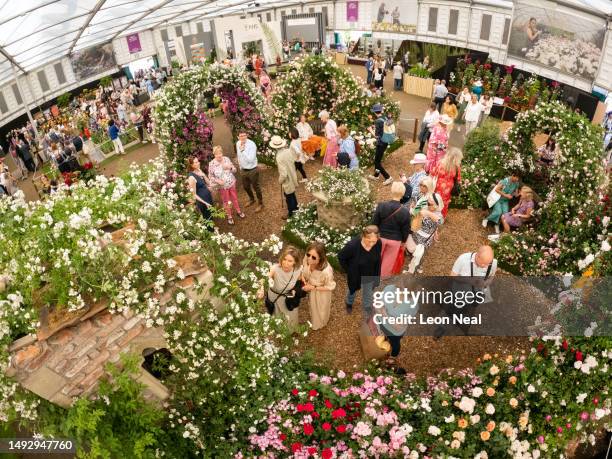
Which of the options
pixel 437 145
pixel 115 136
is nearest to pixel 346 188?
pixel 437 145

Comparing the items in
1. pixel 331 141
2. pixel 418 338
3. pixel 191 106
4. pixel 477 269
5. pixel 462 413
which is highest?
pixel 191 106

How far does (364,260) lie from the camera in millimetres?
5594

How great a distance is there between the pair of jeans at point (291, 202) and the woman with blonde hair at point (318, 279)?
9.42ft

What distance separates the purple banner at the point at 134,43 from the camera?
22281 mm

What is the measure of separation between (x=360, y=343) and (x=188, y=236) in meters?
2.98

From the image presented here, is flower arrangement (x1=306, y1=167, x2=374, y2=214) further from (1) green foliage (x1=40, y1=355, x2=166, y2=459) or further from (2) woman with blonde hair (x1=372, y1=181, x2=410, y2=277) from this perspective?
(1) green foliage (x1=40, y1=355, x2=166, y2=459)

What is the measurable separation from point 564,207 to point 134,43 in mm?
22831

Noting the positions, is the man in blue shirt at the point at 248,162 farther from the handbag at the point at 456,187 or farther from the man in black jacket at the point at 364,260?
the handbag at the point at 456,187

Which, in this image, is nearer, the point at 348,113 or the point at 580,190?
the point at 580,190

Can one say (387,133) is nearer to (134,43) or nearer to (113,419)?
(113,419)

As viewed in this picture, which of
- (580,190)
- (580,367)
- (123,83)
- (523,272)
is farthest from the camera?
(123,83)

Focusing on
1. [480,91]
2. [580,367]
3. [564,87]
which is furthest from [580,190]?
[564,87]

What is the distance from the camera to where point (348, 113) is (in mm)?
11062

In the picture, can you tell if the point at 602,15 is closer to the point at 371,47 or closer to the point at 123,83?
the point at 371,47
